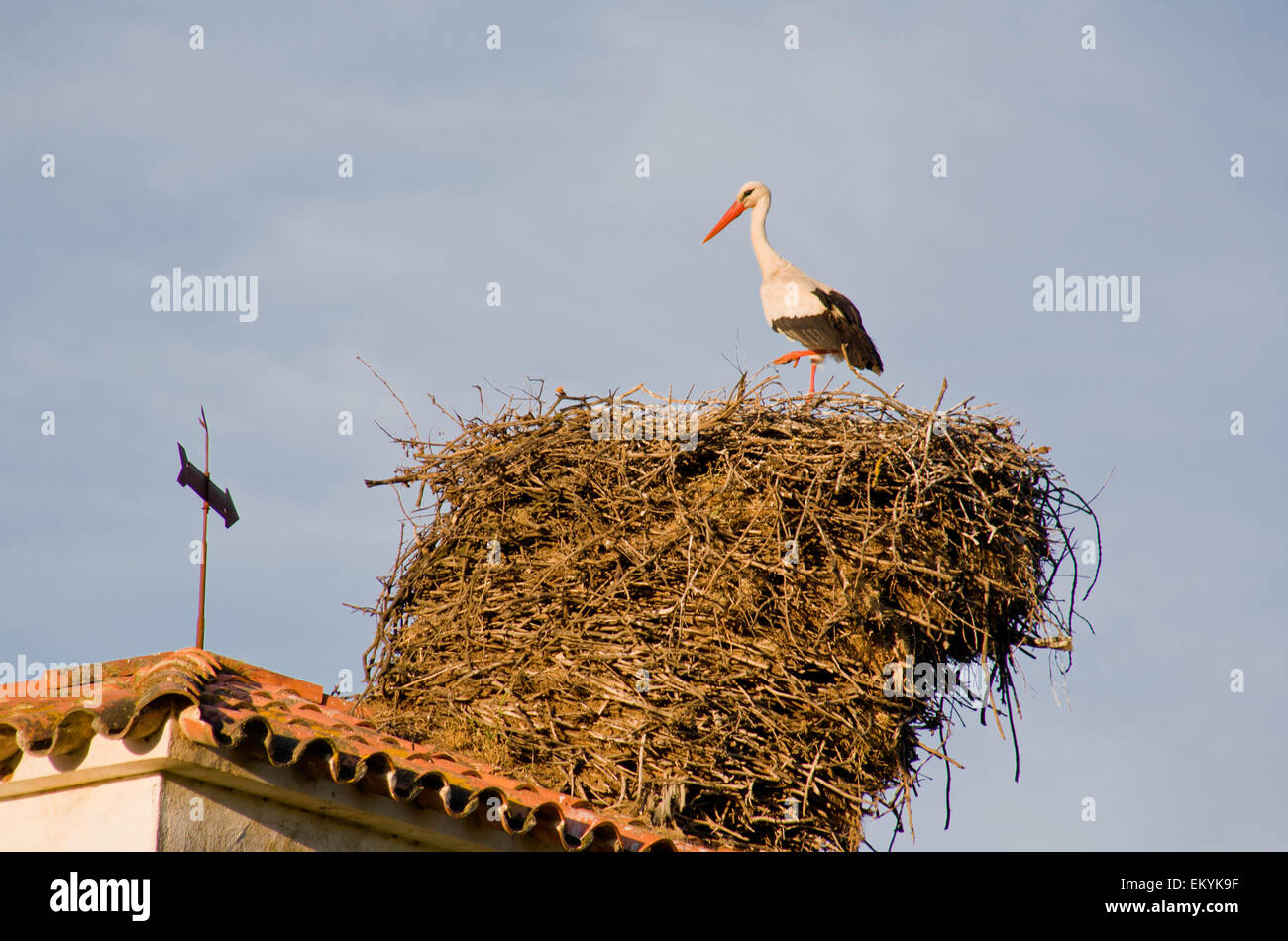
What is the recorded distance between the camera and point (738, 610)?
768 centimetres

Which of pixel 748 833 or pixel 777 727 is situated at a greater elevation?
pixel 777 727

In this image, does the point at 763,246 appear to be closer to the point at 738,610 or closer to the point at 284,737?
the point at 738,610

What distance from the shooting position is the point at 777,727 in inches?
295

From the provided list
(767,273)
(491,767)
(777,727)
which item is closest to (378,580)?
(491,767)

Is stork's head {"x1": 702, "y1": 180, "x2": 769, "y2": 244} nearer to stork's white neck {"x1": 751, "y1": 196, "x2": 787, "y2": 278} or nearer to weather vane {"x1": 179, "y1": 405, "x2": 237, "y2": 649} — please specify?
stork's white neck {"x1": 751, "y1": 196, "x2": 787, "y2": 278}

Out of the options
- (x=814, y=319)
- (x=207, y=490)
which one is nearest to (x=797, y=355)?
(x=814, y=319)

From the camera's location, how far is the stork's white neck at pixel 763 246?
39.4 feet

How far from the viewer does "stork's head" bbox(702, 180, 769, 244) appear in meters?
12.9

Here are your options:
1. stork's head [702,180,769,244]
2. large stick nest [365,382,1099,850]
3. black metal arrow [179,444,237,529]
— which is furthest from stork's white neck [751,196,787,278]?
black metal arrow [179,444,237,529]

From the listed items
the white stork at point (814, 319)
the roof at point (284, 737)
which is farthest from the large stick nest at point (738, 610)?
the white stork at point (814, 319)
